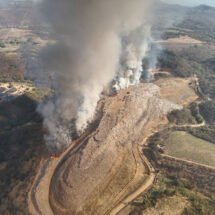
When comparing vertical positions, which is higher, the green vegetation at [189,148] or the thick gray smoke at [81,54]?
the thick gray smoke at [81,54]

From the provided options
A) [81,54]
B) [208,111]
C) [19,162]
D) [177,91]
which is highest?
[81,54]

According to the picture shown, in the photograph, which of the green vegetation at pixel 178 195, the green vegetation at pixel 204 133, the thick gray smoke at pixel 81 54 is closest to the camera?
the green vegetation at pixel 178 195

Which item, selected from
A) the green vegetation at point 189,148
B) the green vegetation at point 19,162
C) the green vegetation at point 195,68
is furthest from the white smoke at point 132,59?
the green vegetation at point 19,162

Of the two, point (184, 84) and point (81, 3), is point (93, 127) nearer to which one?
point (81, 3)

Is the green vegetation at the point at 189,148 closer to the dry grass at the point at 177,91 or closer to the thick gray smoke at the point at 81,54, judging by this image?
the thick gray smoke at the point at 81,54

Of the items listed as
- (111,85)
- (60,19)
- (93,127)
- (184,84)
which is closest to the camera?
(93,127)

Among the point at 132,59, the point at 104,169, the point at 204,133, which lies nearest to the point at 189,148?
the point at 204,133

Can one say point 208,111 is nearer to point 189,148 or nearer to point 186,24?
point 189,148

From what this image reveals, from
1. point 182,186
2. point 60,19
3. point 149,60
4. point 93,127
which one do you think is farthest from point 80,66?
point 149,60
